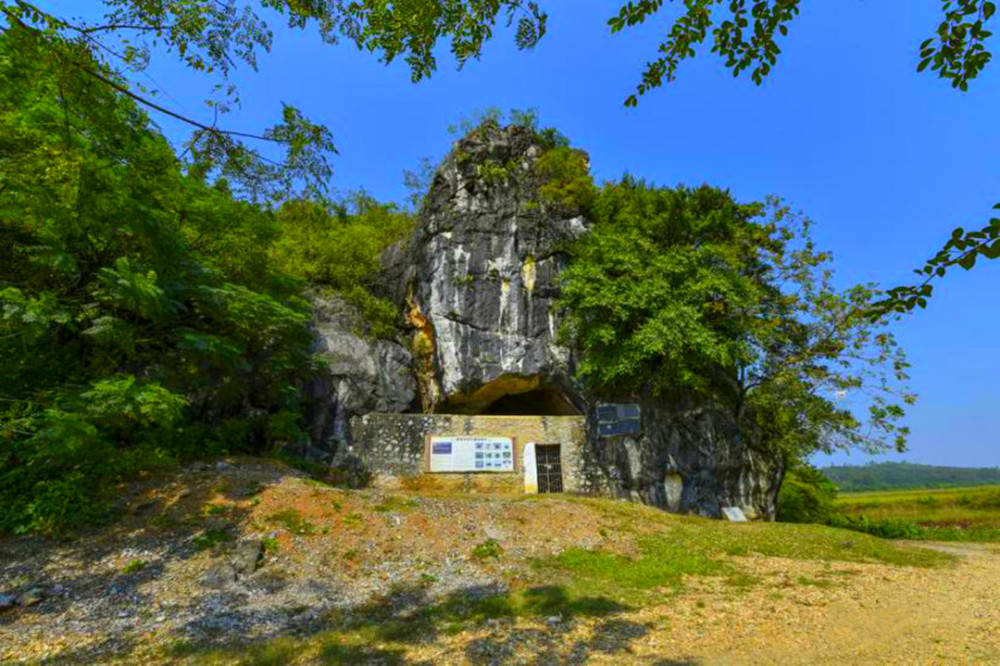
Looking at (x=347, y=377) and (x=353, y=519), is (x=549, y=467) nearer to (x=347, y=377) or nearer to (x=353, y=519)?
(x=347, y=377)

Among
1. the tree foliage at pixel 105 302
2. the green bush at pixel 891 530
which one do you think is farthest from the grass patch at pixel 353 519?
the green bush at pixel 891 530

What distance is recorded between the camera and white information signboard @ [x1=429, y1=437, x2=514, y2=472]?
16.8 metres

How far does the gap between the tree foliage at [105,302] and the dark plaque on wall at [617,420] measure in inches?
417

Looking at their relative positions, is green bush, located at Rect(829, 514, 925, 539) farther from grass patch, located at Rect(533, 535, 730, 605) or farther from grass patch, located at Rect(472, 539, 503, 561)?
grass patch, located at Rect(472, 539, 503, 561)

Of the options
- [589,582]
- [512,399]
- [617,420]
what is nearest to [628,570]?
[589,582]

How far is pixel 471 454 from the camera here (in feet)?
55.9

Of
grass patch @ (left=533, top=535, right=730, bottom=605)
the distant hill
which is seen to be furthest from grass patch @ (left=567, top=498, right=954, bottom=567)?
the distant hill

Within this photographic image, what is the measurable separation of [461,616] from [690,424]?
46.2 feet

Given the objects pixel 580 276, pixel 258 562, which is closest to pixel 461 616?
pixel 258 562

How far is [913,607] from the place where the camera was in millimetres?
7363

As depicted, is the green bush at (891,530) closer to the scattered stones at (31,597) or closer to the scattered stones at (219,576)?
the scattered stones at (219,576)

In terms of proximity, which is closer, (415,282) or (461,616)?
(461,616)

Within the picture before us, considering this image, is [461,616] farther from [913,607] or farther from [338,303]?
[338,303]

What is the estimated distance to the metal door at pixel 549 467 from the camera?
1741cm
